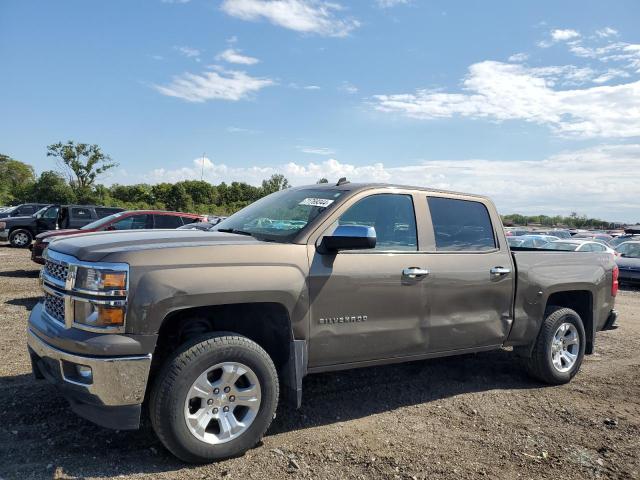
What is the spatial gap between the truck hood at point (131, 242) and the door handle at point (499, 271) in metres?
2.33

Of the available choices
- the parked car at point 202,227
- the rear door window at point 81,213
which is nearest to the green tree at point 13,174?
the rear door window at point 81,213

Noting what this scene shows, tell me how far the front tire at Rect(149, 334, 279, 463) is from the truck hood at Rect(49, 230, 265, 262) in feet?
2.18

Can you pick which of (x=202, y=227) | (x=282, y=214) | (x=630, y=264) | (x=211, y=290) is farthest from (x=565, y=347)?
(x=630, y=264)

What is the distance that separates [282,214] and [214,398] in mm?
1625

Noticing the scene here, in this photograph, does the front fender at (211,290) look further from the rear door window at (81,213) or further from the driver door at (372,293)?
the rear door window at (81,213)

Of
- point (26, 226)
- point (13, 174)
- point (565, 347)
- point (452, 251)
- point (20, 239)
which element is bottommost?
point (20, 239)

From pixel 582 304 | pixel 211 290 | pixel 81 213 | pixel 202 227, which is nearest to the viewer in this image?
pixel 211 290

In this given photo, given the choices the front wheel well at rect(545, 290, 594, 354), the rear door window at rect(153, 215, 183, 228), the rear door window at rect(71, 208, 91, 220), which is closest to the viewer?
the front wheel well at rect(545, 290, 594, 354)

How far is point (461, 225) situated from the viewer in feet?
16.0

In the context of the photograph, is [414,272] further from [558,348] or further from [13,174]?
[13,174]

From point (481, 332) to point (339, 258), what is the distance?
1.76m

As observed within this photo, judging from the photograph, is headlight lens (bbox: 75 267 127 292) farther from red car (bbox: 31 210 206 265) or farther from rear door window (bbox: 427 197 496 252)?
red car (bbox: 31 210 206 265)

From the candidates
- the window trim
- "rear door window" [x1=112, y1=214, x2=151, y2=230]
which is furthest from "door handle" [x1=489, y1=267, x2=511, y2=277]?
"rear door window" [x1=112, y1=214, x2=151, y2=230]

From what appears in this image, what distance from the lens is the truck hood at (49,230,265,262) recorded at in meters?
3.24
